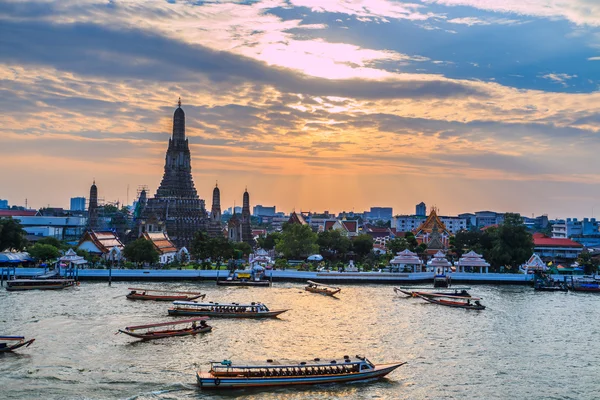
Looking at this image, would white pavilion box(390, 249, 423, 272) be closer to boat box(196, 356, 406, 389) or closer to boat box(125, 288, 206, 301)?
boat box(125, 288, 206, 301)

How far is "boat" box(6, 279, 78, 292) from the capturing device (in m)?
58.0

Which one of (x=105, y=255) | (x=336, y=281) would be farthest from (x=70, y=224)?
(x=336, y=281)

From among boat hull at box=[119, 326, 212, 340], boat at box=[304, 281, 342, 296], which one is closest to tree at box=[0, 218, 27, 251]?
boat at box=[304, 281, 342, 296]

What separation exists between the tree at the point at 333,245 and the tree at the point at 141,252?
23857 mm

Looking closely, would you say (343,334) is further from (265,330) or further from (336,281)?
(336,281)

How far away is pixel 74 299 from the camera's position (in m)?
52.0

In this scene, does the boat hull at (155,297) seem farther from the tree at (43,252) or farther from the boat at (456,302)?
the tree at (43,252)

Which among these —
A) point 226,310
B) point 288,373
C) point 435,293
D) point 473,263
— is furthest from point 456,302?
point 288,373

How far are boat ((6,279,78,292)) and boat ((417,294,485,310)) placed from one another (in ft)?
103

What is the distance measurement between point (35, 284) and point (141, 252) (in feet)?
53.1

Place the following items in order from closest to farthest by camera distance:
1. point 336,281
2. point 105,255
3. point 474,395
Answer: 1. point 474,395
2. point 336,281
3. point 105,255

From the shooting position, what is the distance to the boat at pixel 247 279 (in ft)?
212

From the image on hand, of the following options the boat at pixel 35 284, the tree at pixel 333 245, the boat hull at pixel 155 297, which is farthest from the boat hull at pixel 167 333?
the tree at pixel 333 245

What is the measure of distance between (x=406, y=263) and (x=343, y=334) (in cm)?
3523
